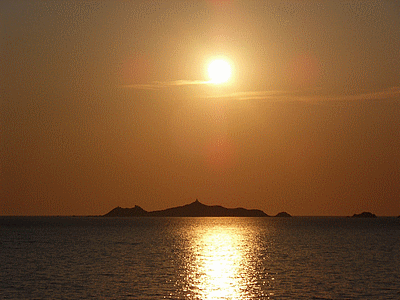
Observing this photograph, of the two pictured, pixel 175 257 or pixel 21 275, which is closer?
pixel 21 275

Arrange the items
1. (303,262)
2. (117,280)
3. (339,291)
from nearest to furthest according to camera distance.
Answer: (339,291) → (117,280) → (303,262)

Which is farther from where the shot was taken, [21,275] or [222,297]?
[21,275]

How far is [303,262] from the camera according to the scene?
10938 centimetres

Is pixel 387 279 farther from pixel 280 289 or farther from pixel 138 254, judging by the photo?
pixel 138 254

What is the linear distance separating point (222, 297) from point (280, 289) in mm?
9425

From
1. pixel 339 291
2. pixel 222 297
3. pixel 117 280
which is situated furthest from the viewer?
pixel 117 280

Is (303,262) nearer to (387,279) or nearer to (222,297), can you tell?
(387,279)

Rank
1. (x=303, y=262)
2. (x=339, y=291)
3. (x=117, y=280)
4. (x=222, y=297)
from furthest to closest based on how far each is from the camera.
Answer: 1. (x=303, y=262)
2. (x=117, y=280)
3. (x=339, y=291)
4. (x=222, y=297)

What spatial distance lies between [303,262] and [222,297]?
44946 millimetres

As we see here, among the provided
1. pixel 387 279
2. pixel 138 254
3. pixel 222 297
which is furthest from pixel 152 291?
pixel 138 254

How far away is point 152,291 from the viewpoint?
234 ft

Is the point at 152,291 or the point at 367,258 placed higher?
the point at 367,258

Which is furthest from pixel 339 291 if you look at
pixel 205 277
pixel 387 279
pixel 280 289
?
pixel 205 277

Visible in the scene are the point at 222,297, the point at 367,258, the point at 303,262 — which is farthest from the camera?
the point at 367,258
